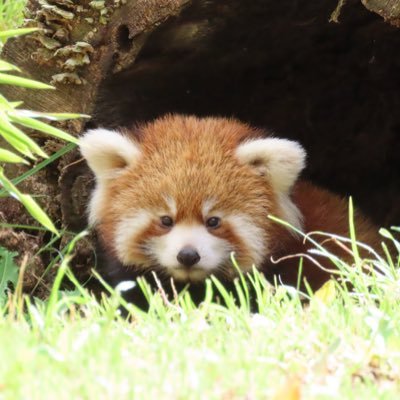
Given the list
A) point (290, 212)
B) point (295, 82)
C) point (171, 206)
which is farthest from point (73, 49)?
point (295, 82)

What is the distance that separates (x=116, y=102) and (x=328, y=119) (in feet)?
5.34

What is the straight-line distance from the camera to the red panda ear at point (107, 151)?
3.70 m

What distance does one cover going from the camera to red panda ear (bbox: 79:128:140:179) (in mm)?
3695

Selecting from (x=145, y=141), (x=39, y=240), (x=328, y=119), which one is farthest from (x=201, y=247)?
(x=328, y=119)

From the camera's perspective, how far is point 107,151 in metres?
3.73

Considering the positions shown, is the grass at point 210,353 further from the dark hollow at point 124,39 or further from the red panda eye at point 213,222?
the dark hollow at point 124,39

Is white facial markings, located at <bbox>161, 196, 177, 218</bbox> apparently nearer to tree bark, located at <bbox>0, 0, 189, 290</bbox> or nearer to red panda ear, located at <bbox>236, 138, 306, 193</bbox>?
red panda ear, located at <bbox>236, 138, 306, 193</bbox>

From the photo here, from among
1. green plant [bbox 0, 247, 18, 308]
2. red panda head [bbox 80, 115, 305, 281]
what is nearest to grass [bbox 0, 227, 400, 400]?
red panda head [bbox 80, 115, 305, 281]

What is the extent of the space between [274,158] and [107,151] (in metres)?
0.78

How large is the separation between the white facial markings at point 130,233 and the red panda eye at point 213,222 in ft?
0.87

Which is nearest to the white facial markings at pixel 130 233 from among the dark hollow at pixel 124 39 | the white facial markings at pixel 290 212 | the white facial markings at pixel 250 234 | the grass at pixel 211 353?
the white facial markings at pixel 250 234

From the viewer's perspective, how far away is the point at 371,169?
5.43m

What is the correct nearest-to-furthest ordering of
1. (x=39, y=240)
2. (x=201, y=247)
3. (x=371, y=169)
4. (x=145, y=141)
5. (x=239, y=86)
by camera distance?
(x=201, y=247), (x=145, y=141), (x=39, y=240), (x=239, y=86), (x=371, y=169)

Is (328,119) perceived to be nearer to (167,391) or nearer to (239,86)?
(239,86)
